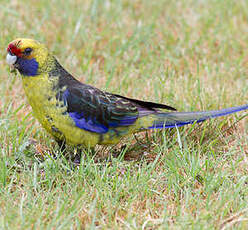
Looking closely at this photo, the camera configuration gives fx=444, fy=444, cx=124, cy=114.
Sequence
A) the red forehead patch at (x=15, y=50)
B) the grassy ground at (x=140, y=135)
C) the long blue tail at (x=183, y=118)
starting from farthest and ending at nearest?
the long blue tail at (x=183, y=118)
the red forehead patch at (x=15, y=50)
the grassy ground at (x=140, y=135)

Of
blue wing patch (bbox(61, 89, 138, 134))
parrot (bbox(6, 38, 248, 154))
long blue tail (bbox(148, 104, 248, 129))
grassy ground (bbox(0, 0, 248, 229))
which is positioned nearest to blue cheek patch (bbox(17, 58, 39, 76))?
parrot (bbox(6, 38, 248, 154))

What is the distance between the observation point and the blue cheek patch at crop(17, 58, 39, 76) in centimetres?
328

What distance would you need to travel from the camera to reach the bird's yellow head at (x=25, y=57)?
3.27 meters

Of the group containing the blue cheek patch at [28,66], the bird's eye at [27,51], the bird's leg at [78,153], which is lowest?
the bird's leg at [78,153]

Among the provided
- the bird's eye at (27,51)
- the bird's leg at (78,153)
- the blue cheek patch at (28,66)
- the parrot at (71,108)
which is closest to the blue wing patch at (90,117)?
the parrot at (71,108)

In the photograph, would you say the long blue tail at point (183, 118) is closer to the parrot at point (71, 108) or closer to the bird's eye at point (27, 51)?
the parrot at point (71, 108)

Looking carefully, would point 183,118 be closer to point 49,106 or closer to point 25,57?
point 49,106

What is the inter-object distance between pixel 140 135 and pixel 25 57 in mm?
1311

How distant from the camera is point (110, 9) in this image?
5898 mm

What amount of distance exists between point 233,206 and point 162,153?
92 cm

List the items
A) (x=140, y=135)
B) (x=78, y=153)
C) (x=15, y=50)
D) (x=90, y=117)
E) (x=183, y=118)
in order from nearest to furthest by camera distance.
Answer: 1. (x=15, y=50)
2. (x=90, y=117)
3. (x=78, y=153)
4. (x=183, y=118)
5. (x=140, y=135)

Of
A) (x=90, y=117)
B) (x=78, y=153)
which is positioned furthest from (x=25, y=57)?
(x=78, y=153)

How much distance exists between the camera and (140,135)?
4039 millimetres

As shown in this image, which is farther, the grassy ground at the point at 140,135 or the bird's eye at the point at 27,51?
the bird's eye at the point at 27,51
